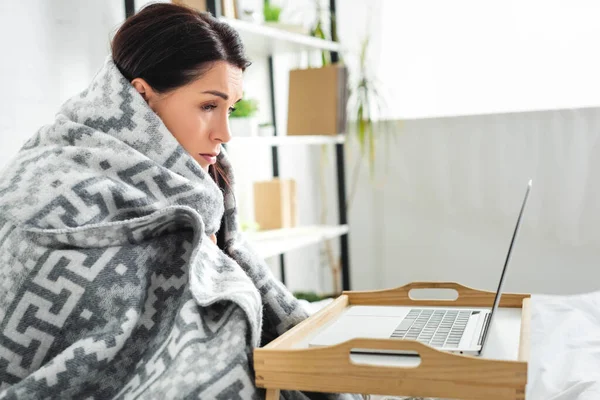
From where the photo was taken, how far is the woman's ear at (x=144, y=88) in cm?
123

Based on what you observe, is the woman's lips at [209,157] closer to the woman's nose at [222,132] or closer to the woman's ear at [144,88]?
the woman's nose at [222,132]

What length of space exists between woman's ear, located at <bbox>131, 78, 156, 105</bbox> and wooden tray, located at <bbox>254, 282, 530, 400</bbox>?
53cm

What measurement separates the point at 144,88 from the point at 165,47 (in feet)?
0.27

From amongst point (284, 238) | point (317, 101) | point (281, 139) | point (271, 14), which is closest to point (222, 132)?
point (281, 139)

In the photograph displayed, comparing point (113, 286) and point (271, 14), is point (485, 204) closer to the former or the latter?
point (271, 14)

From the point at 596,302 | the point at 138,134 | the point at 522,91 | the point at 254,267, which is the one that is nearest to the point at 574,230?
the point at 522,91

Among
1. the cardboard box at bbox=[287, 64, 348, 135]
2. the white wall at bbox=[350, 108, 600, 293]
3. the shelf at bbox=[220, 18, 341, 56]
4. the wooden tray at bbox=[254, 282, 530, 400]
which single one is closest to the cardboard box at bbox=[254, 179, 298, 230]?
the cardboard box at bbox=[287, 64, 348, 135]

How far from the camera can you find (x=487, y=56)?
298cm

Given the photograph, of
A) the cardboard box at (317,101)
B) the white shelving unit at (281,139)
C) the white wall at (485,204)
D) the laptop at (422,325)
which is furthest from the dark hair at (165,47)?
the white wall at (485,204)

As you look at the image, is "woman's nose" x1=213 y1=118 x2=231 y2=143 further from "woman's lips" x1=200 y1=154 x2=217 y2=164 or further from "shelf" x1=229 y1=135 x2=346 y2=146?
"shelf" x1=229 y1=135 x2=346 y2=146

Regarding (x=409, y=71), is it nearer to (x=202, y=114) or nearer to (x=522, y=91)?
(x=522, y=91)

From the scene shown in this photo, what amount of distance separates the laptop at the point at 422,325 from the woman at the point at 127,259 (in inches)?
4.4

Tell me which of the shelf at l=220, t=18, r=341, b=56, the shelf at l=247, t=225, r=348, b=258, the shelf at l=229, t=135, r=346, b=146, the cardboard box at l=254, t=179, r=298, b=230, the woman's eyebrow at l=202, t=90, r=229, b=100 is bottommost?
the shelf at l=247, t=225, r=348, b=258

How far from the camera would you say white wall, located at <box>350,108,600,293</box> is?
2803 mm
